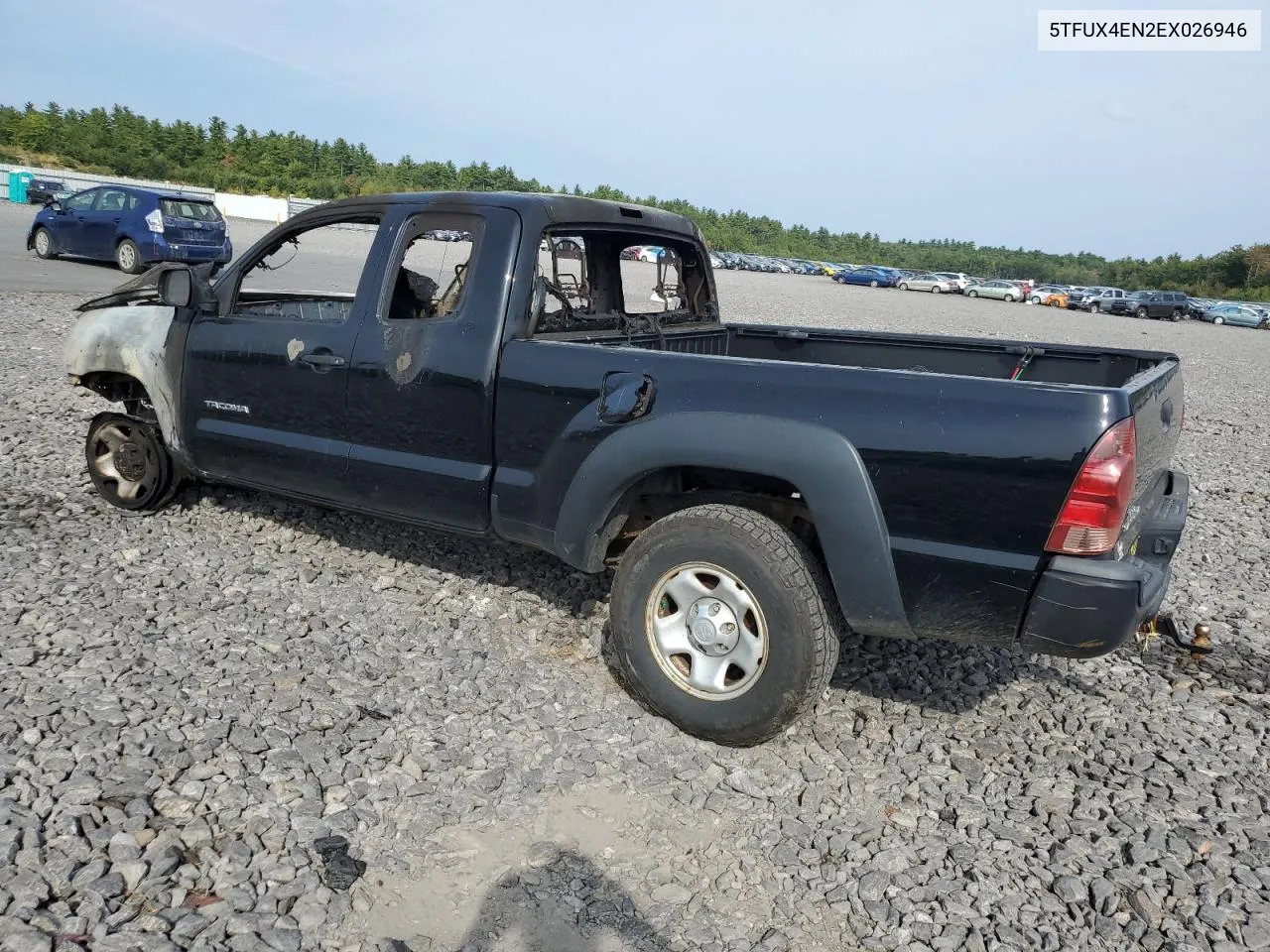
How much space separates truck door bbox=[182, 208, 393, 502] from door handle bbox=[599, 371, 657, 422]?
1.31 metres

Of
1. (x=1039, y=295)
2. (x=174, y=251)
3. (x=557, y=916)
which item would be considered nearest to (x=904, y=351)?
(x=557, y=916)

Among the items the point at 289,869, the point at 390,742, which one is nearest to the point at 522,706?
the point at 390,742

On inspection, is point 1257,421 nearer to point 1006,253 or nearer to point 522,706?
point 522,706

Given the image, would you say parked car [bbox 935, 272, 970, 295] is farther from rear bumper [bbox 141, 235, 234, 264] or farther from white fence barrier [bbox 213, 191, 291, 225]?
rear bumper [bbox 141, 235, 234, 264]

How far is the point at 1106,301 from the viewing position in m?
45.5

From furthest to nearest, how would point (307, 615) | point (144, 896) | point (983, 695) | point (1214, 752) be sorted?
point (307, 615) → point (983, 695) → point (1214, 752) → point (144, 896)

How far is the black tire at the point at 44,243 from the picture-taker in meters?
18.0

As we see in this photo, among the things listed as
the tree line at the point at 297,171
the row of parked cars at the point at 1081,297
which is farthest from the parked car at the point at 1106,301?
the tree line at the point at 297,171

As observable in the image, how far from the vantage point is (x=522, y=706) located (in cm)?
357

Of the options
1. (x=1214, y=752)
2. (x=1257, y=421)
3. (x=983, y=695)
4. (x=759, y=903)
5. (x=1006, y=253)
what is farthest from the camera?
(x=1006, y=253)

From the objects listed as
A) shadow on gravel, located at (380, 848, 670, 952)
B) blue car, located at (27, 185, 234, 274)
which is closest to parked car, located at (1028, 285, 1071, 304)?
blue car, located at (27, 185, 234, 274)

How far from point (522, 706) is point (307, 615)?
3.99 feet

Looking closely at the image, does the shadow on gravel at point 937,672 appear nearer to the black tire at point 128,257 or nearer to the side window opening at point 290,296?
the side window opening at point 290,296

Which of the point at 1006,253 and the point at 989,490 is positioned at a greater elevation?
the point at 1006,253
